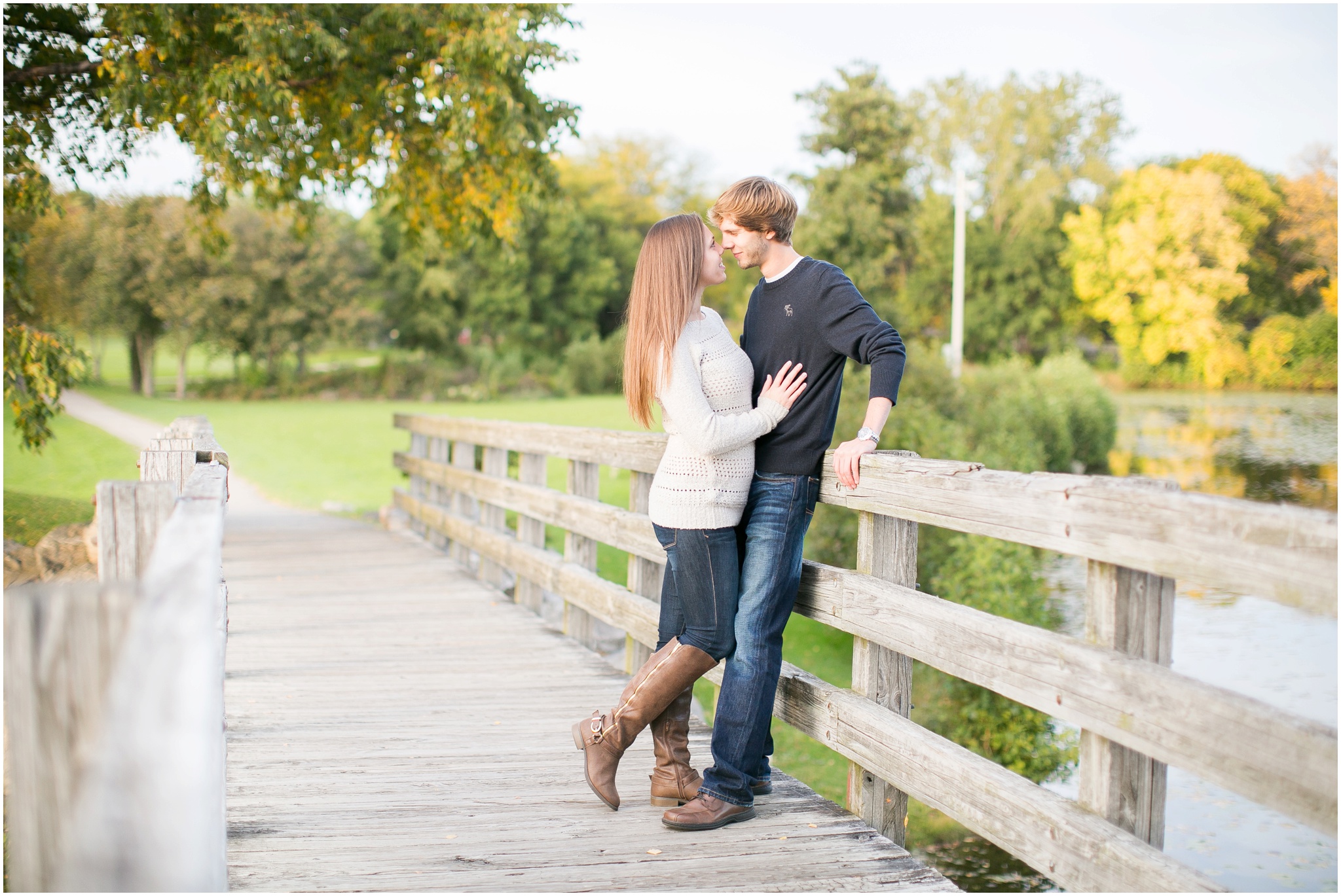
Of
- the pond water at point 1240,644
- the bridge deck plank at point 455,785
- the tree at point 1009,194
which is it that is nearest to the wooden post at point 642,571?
the bridge deck plank at point 455,785

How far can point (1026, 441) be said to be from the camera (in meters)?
20.6

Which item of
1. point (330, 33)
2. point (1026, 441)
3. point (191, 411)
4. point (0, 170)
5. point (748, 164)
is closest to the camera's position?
point (0, 170)

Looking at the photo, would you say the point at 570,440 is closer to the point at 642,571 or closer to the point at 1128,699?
the point at 642,571

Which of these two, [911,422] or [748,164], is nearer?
[911,422]

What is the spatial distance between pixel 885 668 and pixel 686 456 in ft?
2.81

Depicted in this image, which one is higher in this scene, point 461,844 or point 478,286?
point 478,286

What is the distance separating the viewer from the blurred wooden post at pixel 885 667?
3.11 m

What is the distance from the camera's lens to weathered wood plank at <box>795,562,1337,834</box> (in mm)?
1862

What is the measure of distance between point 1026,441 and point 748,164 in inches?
1520

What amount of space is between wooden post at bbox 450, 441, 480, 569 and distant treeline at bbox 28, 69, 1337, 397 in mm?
20581

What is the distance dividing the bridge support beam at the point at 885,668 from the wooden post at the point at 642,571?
158 cm

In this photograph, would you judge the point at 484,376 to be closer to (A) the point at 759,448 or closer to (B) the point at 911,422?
(B) the point at 911,422

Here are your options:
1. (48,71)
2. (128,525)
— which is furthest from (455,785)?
(48,71)

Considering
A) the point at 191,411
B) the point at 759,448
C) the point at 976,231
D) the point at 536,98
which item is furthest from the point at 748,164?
the point at 759,448
